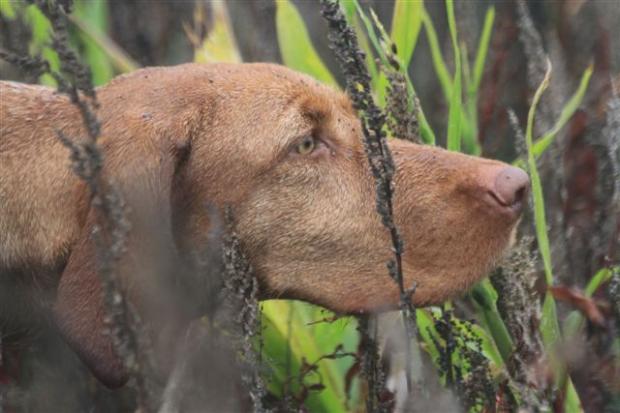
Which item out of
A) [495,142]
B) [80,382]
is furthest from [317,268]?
[495,142]

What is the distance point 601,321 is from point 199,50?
61.0 inches

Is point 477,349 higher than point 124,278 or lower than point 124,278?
lower

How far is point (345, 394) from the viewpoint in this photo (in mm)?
3066

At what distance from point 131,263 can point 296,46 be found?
129 centimetres

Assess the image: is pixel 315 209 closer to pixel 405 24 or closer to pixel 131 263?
pixel 131 263

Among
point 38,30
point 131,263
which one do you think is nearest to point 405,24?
point 38,30

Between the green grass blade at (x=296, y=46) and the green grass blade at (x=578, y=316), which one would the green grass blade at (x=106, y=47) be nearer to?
the green grass blade at (x=296, y=46)

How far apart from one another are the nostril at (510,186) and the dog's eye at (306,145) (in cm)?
46

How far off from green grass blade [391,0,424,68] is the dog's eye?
675mm

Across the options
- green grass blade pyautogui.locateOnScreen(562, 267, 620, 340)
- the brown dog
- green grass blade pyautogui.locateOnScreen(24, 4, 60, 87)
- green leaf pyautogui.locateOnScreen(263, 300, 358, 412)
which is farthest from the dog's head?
green grass blade pyautogui.locateOnScreen(24, 4, 60, 87)

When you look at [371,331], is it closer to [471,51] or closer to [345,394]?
[345,394]

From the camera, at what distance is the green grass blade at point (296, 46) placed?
11.3 feet

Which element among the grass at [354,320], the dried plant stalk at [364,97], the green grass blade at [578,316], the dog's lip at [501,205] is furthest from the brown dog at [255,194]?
the green grass blade at [578,316]

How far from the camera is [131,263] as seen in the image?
7.89ft
